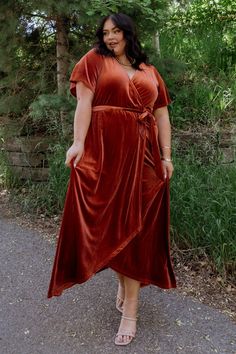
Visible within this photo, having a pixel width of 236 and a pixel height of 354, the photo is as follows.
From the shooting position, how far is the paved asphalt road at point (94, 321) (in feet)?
8.89

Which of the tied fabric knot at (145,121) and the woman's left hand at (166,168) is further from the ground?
the tied fabric knot at (145,121)

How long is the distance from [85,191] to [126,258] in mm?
491

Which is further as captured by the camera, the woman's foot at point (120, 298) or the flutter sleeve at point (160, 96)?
the woman's foot at point (120, 298)

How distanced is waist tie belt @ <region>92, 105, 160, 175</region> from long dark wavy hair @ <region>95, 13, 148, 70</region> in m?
0.25

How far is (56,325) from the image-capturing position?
293 centimetres

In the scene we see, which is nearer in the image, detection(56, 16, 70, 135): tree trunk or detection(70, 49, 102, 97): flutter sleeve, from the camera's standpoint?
detection(70, 49, 102, 97): flutter sleeve

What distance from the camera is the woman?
2.59 metres

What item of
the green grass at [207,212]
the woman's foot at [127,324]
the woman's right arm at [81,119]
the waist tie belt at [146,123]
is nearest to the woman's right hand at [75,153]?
the woman's right arm at [81,119]

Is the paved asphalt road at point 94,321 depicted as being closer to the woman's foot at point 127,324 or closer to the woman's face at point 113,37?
the woman's foot at point 127,324

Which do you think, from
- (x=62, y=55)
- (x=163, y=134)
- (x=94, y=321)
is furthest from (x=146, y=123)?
(x=62, y=55)

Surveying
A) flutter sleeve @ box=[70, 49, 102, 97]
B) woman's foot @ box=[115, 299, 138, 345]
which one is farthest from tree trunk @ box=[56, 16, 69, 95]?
woman's foot @ box=[115, 299, 138, 345]

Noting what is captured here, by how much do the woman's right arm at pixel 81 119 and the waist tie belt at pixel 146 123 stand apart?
64 millimetres

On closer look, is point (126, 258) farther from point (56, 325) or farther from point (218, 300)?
point (218, 300)

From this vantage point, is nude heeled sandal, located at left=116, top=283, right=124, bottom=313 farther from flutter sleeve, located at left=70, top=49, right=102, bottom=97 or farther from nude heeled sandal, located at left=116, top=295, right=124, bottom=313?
flutter sleeve, located at left=70, top=49, right=102, bottom=97
